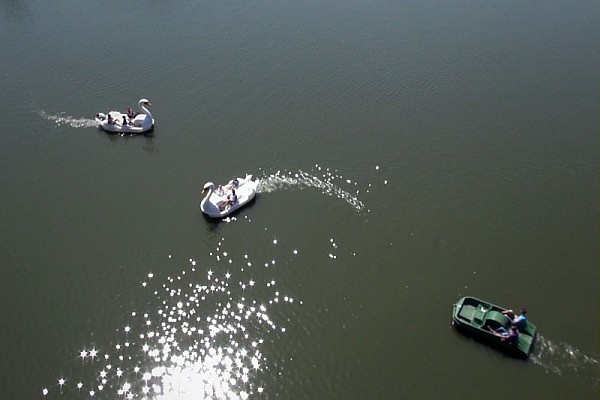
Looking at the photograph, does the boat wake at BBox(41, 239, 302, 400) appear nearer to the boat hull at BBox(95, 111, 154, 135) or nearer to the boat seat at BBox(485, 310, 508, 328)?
the boat seat at BBox(485, 310, 508, 328)

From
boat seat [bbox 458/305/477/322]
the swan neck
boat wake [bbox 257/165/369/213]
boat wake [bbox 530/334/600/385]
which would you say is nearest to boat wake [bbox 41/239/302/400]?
boat wake [bbox 257/165/369/213]

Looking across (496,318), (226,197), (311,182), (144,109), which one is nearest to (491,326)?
(496,318)

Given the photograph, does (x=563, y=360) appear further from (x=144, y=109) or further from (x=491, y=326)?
(x=144, y=109)

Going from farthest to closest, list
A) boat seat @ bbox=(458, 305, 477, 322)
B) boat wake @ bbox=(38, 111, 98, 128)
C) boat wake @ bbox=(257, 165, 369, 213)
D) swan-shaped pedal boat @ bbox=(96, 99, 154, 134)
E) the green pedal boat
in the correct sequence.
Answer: boat wake @ bbox=(38, 111, 98, 128) < swan-shaped pedal boat @ bbox=(96, 99, 154, 134) < boat wake @ bbox=(257, 165, 369, 213) < boat seat @ bbox=(458, 305, 477, 322) < the green pedal boat

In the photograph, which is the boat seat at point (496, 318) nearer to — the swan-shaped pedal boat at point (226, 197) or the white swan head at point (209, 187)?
the swan-shaped pedal boat at point (226, 197)

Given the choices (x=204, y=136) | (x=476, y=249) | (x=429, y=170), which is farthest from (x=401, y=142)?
(x=204, y=136)

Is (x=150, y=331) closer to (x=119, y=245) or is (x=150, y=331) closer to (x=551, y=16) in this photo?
(x=119, y=245)

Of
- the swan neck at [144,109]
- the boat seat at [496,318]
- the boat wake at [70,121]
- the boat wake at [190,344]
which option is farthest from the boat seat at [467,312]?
the boat wake at [70,121]
